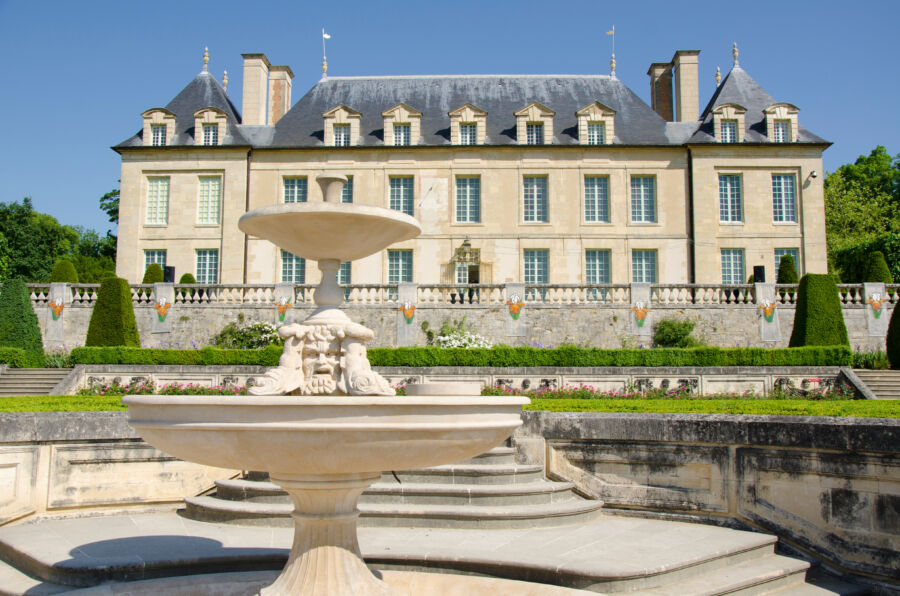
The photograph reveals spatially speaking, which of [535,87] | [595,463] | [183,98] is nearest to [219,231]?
[183,98]

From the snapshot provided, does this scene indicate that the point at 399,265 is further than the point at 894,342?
Yes

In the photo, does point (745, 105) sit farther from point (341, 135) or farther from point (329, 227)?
point (329, 227)

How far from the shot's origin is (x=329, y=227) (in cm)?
575

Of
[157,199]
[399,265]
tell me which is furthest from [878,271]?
[157,199]

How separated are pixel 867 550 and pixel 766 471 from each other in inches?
41.5

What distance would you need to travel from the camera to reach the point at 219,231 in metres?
30.6

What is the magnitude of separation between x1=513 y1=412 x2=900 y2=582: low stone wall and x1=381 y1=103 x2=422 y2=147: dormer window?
24.5 meters

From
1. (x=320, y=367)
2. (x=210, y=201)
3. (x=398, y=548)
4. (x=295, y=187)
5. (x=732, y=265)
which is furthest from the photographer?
(x=295, y=187)

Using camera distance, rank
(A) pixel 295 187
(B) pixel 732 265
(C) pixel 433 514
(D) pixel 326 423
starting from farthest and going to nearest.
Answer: (A) pixel 295 187, (B) pixel 732 265, (C) pixel 433 514, (D) pixel 326 423

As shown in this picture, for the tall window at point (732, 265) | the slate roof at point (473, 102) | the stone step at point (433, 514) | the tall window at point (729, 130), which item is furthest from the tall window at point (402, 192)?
the stone step at point (433, 514)

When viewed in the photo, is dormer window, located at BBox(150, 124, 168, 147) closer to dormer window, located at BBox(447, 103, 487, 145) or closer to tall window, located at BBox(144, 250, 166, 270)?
tall window, located at BBox(144, 250, 166, 270)

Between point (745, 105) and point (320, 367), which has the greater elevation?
point (745, 105)

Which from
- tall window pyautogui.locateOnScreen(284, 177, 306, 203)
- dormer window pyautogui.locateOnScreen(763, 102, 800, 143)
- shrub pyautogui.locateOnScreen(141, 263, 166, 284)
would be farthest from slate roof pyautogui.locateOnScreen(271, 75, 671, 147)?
shrub pyautogui.locateOnScreen(141, 263, 166, 284)

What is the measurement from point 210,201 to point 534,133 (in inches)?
554
